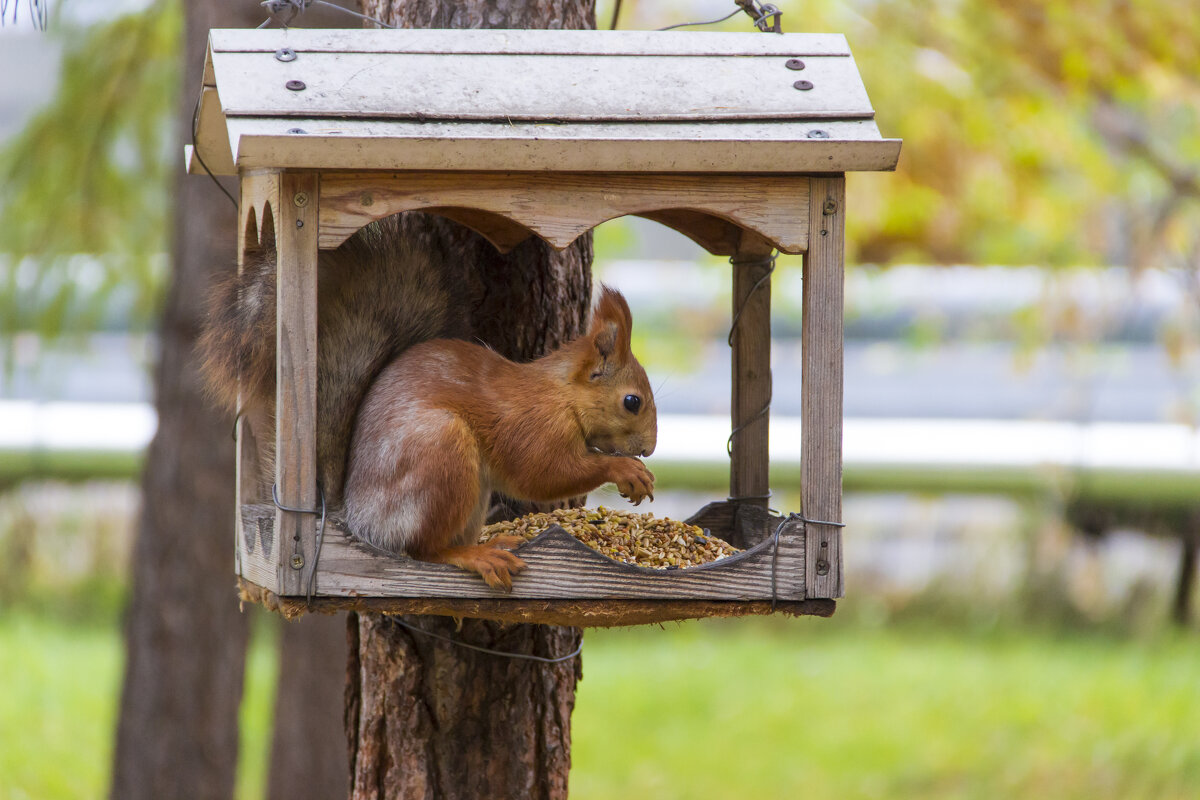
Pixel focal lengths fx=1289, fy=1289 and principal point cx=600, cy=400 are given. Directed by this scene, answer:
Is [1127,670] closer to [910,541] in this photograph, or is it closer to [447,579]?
[910,541]

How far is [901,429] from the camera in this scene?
303 inches

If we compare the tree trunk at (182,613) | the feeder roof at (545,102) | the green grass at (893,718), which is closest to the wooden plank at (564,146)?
the feeder roof at (545,102)

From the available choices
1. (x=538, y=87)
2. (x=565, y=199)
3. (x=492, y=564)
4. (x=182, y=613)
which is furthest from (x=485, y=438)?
(x=182, y=613)

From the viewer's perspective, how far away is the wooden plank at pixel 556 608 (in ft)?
4.93

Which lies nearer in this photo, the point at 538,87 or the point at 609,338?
the point at 538,87

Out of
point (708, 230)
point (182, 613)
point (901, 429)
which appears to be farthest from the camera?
point (901, 429)

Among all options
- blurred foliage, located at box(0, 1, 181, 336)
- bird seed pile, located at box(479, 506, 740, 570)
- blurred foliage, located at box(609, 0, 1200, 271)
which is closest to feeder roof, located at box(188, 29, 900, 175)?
bird seed pile, located at box(479, 506, 740, 570)

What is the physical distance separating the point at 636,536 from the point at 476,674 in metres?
0.48

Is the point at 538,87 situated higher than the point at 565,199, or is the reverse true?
the point at 538,87

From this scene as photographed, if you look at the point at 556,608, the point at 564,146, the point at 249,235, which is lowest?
the point at 556,608

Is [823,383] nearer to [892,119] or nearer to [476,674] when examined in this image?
[476,674]

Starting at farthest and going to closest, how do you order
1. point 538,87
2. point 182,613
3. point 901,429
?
point 901,429 < point 182,613 < point 538,87

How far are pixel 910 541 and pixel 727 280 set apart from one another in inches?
111

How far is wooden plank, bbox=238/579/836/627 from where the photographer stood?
1.50m
